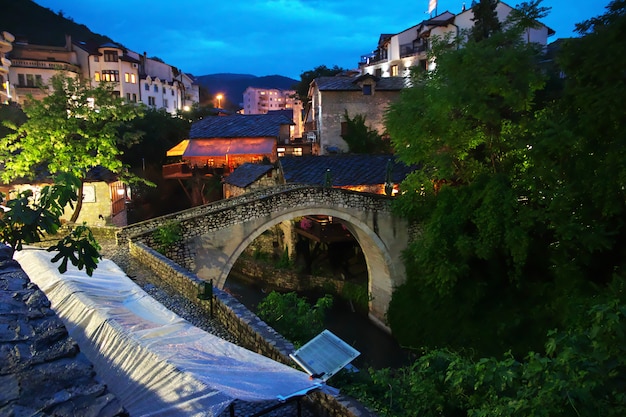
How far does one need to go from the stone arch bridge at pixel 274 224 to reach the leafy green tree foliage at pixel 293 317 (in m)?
6.07

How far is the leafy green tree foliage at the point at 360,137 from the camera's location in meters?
27.7

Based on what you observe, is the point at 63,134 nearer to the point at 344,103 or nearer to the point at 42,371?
the point at 42,371

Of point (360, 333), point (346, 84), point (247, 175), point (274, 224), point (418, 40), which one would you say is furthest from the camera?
point (418, 40)

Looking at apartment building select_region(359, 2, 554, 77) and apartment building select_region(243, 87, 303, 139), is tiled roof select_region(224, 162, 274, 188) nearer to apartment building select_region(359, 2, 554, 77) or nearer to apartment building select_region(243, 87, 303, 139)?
apartment building select_region(359, 2, 554, 77)

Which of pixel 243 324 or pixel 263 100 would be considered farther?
pixel 263 100

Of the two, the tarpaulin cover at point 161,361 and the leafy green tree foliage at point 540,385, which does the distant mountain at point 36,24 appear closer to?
the tarpaulin cover at point 161,361

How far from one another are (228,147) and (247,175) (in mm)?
5504

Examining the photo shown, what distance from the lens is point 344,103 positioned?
92.3 feet

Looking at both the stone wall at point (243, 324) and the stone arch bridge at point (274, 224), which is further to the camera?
the stone arch bridge at point (274, 224)

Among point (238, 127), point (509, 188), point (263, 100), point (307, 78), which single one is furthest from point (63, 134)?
point (263, 100)

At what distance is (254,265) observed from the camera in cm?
2455

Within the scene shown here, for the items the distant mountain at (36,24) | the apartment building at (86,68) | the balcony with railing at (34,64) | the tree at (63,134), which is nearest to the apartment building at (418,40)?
the apartment building at (86,68)

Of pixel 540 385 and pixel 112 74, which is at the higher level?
pixel 112 74

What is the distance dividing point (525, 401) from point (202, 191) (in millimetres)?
26379
